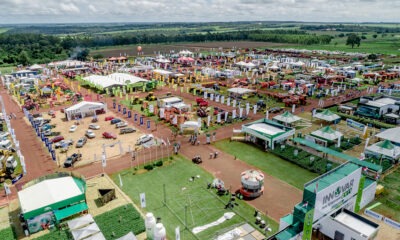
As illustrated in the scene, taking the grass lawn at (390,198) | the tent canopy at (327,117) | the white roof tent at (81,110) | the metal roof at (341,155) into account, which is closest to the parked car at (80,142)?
the white roof tent at (81,110)

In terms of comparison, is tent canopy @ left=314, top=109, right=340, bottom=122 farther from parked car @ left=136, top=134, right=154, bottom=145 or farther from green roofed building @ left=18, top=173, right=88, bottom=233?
green roofed building @ left=18, top=173, right=88, bottom=233

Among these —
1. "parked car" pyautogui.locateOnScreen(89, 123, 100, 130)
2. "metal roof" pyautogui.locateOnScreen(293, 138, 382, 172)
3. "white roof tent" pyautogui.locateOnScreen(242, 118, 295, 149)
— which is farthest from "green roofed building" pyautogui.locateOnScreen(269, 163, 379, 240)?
"parked car" pyautogui.locateOnScreen(89, 123, 100, 130)

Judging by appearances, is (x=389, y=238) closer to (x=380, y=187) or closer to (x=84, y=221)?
(x=380, y=187)

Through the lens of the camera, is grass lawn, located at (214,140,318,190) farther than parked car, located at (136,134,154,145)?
No

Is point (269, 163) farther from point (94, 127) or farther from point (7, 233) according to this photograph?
point (94, 127)

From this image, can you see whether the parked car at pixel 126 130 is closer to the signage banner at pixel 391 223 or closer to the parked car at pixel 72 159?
the parked car at pixel 72 159
